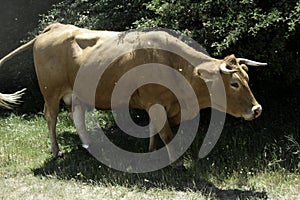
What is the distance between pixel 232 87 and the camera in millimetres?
5914

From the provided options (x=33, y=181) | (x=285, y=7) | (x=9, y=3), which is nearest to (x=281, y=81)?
(x=285, y=7)

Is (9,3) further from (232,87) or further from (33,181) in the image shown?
(232,87)

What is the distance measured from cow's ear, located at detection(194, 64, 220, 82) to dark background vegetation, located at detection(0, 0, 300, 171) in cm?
33

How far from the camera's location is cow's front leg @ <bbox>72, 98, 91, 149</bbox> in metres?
7.52

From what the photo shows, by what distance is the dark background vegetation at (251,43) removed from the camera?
637cm

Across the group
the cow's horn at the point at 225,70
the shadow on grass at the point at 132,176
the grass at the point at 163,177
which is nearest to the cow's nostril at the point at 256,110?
the cow's horn at the point at 225,70

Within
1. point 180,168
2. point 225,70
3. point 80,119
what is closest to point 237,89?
point 225,70

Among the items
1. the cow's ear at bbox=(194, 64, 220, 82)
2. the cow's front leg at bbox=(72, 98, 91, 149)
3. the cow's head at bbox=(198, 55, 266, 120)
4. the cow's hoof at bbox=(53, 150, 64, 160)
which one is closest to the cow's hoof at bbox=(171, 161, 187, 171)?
the cow's head at bbox=(198, 55, 266, 120)

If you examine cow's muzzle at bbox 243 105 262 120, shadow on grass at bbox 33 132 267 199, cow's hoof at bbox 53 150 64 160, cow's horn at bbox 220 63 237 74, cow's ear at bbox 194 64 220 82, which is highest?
cow's horn at bbox 220 63 237 74

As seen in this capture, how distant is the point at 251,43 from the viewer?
21.8 feet

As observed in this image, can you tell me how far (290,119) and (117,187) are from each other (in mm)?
3030

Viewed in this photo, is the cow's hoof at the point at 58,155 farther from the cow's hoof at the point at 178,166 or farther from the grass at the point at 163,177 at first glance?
the cow's hoof at the point at 178,166

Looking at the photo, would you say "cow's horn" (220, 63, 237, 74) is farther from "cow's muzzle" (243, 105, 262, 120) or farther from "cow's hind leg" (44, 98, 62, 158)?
"cow's hind leg" (44, 98, 62, 158)

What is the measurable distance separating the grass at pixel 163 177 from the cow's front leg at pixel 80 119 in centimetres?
18
